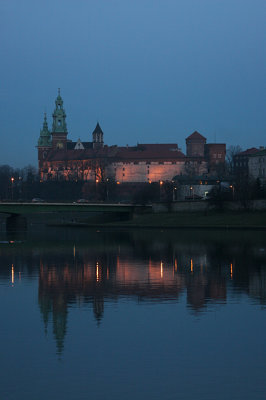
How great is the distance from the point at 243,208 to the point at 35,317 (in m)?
102

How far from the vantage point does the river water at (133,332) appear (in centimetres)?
2102

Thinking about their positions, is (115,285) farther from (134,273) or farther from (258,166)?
(258,166)

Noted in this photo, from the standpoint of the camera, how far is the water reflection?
35688mm

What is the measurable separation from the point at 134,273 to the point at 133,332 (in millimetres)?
21047

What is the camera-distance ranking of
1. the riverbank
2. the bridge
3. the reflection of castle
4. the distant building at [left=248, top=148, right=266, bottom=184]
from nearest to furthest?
the reflection of castle → the riverbank → the bridge → the distant building at [left=248, top=148, right=266, bottom=184]

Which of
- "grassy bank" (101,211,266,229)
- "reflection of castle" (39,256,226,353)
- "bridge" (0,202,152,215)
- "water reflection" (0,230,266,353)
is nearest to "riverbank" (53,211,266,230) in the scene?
"grassy bank" (101,211,266,229)

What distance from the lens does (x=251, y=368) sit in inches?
887

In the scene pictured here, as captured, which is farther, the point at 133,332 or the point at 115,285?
the point at 115,285

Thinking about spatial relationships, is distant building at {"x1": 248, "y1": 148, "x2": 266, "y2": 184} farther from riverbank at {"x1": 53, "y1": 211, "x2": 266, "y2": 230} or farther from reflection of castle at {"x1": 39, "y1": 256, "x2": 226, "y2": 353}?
reflection of castle at {"x1": 39, "y1": 256, "x2": 226, "y2": 353}

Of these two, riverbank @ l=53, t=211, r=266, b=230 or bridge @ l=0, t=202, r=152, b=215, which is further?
bridge @ l=0, t=202, r=152, b=215

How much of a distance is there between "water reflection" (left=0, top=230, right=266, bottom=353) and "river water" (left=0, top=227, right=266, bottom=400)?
0.09 m

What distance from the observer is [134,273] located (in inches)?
1925

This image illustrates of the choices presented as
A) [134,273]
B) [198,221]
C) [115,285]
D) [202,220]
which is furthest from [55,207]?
[115,285]

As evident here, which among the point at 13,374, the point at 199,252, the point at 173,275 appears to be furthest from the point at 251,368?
the point at 199,252
